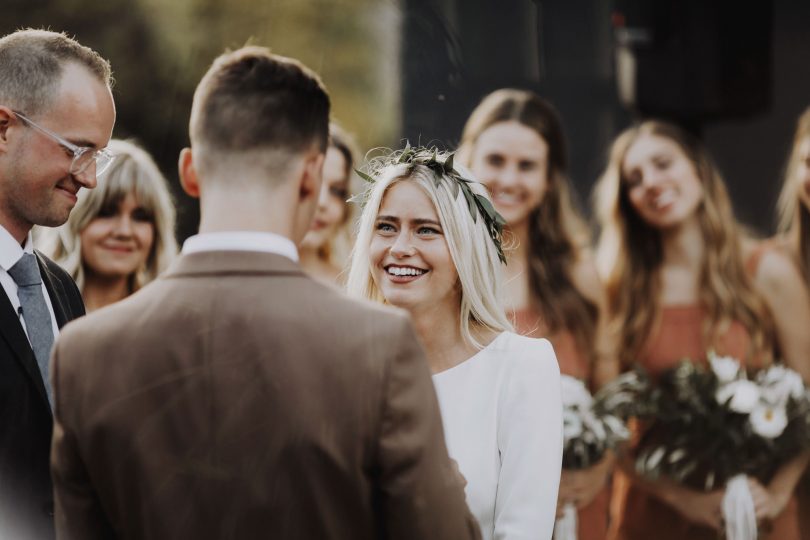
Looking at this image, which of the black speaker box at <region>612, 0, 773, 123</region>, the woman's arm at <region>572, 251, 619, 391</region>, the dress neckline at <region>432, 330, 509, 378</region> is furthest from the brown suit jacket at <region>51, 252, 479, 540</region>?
the black speaker box at <region>612, 0, 773, 123</region>

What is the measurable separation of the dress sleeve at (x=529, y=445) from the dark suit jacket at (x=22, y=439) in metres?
1.08

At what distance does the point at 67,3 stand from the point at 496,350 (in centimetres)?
353

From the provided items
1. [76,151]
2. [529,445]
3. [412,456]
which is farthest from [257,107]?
[529,445]

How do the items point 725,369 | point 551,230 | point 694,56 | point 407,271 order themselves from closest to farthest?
point 407,271 → point 725,369 → point 551,230 → point 694,56

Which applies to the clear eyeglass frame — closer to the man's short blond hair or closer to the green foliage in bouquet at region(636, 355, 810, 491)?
the man's short blond hair

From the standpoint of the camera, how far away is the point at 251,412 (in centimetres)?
159

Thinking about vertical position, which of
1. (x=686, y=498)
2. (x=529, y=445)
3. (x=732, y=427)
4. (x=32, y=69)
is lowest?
(x=686, y=498)

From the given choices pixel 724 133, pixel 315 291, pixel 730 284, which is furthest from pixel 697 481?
pixel 315 291

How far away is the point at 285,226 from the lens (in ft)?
5.57

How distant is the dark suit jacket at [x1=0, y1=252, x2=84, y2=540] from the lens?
7.24 feet

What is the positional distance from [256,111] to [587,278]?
→ 3.32 m

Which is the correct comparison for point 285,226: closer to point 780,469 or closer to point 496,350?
point 496,350

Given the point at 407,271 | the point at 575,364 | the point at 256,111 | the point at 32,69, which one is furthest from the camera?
the point at 575,364

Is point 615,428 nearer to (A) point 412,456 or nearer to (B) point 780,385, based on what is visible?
(B) point 780,385
